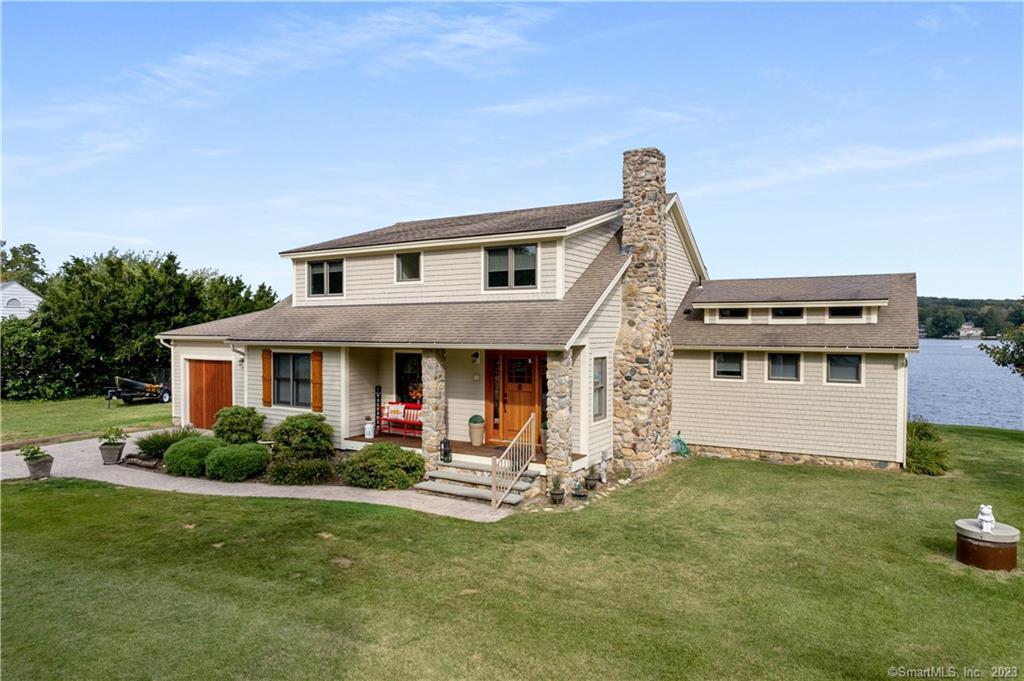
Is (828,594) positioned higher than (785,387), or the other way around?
(785,387)

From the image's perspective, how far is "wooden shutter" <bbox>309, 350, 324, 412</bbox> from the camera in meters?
14.9

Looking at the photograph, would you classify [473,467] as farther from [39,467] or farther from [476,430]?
[39,467]

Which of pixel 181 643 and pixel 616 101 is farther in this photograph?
pixel 616 101

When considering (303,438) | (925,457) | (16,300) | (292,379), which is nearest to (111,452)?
(292,379)

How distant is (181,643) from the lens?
19.2 feet

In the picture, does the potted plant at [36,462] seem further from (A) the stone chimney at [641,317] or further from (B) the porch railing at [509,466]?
(A) the stone chimney at [641,317]

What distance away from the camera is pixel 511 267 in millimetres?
14180

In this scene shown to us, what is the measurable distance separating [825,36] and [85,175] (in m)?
22.2

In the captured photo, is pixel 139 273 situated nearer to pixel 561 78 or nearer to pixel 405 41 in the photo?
pixel 405 41

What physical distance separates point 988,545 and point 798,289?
30.9ft

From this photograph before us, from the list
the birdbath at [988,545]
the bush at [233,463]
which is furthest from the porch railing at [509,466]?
the birdbath at [988,545]

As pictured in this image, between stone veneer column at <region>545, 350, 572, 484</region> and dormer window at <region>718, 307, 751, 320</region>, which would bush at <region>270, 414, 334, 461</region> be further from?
dormer window at <region>718, 307, 751, 320</region>

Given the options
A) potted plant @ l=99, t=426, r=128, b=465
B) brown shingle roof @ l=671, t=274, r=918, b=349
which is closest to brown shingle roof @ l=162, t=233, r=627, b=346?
brown shingle roof @ l=671, t=274, r=918, b=349

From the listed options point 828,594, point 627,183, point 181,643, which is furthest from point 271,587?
point 627,183
